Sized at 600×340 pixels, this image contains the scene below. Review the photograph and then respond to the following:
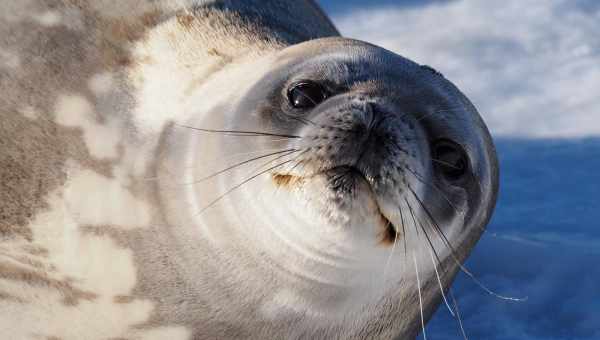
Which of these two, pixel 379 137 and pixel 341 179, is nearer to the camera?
pixel 341 179

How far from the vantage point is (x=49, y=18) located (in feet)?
9.98

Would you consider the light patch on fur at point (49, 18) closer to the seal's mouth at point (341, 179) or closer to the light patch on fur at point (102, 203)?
the light patch on fur at point (102, 203)

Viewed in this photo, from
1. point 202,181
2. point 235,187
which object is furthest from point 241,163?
point 202,181

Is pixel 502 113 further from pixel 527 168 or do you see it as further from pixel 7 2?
pixel 7 2

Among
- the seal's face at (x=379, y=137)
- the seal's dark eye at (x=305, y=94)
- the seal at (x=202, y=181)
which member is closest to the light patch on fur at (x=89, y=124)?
the seal at (x=202, y=181)

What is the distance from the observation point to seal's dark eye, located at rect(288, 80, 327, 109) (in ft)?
8.36

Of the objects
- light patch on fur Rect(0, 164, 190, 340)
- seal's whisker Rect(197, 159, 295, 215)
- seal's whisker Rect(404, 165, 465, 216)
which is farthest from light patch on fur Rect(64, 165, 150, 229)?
seal's whisker Rect(404, 165, 465, 216)

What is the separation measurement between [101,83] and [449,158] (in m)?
1.35

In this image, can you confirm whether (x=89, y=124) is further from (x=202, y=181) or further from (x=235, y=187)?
(x=235, y=187)

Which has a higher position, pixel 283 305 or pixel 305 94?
pixel 305 94

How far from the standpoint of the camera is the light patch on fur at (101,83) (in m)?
2.92

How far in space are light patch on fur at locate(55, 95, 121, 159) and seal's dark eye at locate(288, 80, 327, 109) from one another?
726 millimetres

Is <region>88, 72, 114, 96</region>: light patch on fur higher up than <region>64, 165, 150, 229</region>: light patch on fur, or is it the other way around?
<region>88, 72, 114, 96</region>: light patch on fur

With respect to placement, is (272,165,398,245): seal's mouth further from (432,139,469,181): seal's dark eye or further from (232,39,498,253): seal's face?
(432,139,469,181): seal's dark eye
